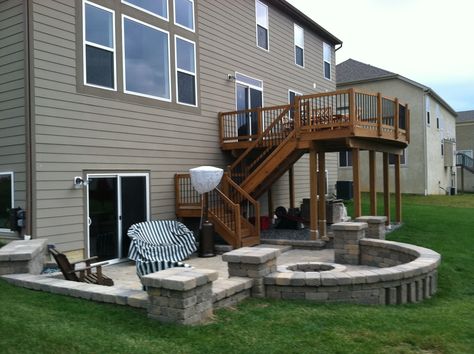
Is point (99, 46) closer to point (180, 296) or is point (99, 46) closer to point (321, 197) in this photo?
point (180, 296)

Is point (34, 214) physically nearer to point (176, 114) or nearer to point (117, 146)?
point (117, 146)

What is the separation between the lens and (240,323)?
4.55 metres

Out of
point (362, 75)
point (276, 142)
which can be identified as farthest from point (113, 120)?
point (362, 75)

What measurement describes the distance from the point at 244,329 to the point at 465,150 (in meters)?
44.1

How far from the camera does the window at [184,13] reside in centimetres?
1059

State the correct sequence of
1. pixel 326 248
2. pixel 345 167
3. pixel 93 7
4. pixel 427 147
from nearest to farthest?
1. pixel 93 7
2. pixel 326 248
3. pixel 427 147
4. pixel 345 167

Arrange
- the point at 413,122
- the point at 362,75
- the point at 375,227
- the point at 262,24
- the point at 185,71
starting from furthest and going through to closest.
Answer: the point at 362,75
the point at 413,122
the point at 262,24
the point at 185,71
the point at 375,227

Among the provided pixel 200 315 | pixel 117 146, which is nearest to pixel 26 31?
pixel 117 146

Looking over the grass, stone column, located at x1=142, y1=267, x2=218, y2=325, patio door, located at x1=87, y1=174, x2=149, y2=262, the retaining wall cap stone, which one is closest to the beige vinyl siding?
patio door, located at x1=87, y1=174, x2=149, y2=262

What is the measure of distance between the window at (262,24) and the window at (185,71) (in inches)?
146

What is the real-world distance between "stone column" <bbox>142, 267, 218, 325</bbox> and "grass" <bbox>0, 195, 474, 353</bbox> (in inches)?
4.4

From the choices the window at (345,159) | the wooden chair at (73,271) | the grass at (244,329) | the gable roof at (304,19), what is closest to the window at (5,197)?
the wooden chair at (73,271)

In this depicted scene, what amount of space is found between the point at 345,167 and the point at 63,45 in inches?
882

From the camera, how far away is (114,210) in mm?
8883
